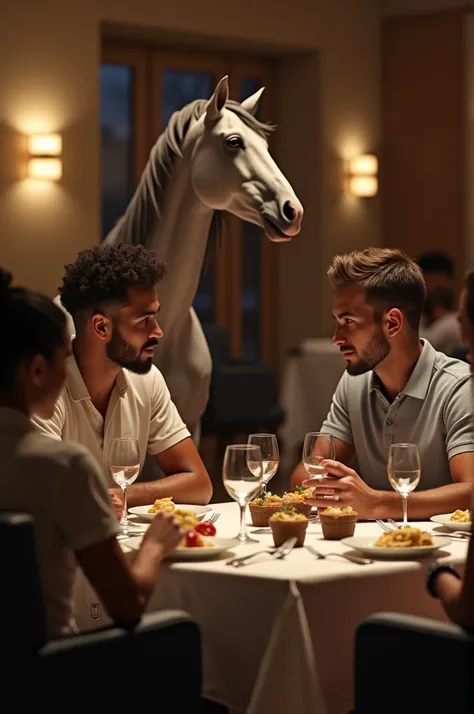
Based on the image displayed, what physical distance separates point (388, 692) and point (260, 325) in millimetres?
7748

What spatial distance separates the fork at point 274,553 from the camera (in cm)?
237

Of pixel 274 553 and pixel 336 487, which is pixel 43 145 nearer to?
pixel 336 487

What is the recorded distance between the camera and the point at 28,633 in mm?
2002

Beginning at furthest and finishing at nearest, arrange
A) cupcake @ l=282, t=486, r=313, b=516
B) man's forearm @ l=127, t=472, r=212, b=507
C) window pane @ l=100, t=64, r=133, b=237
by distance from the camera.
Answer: window pane @ l=100, t=64, r=133, b=237
man's forearm @ l=127, t=472, r=212, b=507
cupcake @ l=282, t=486, r=313, b=516

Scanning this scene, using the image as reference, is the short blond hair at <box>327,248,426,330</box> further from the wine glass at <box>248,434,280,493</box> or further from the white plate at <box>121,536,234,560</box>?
the white plate at <box>121,536,234,560</box>

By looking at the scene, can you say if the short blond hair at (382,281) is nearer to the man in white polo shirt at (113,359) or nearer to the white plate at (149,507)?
the man in white polo shirt at (113,359)

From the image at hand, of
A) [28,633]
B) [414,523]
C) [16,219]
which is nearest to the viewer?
[28,633]

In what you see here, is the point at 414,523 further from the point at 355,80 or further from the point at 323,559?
the point at 355,80

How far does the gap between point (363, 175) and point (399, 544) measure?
747cm

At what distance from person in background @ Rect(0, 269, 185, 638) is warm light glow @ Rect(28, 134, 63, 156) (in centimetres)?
584

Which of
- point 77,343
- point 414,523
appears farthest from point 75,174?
point 414,523

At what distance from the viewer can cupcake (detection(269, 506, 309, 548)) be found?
2.53m

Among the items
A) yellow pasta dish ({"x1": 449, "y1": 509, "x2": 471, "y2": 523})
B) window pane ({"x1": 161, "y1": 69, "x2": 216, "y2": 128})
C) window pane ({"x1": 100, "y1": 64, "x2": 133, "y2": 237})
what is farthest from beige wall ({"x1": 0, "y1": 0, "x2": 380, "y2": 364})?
yellow pasta dish ({"x1": 449, "y1": 509, "x2": 471, "y2": 523})

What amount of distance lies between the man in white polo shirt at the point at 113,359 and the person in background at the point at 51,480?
3.36ft
